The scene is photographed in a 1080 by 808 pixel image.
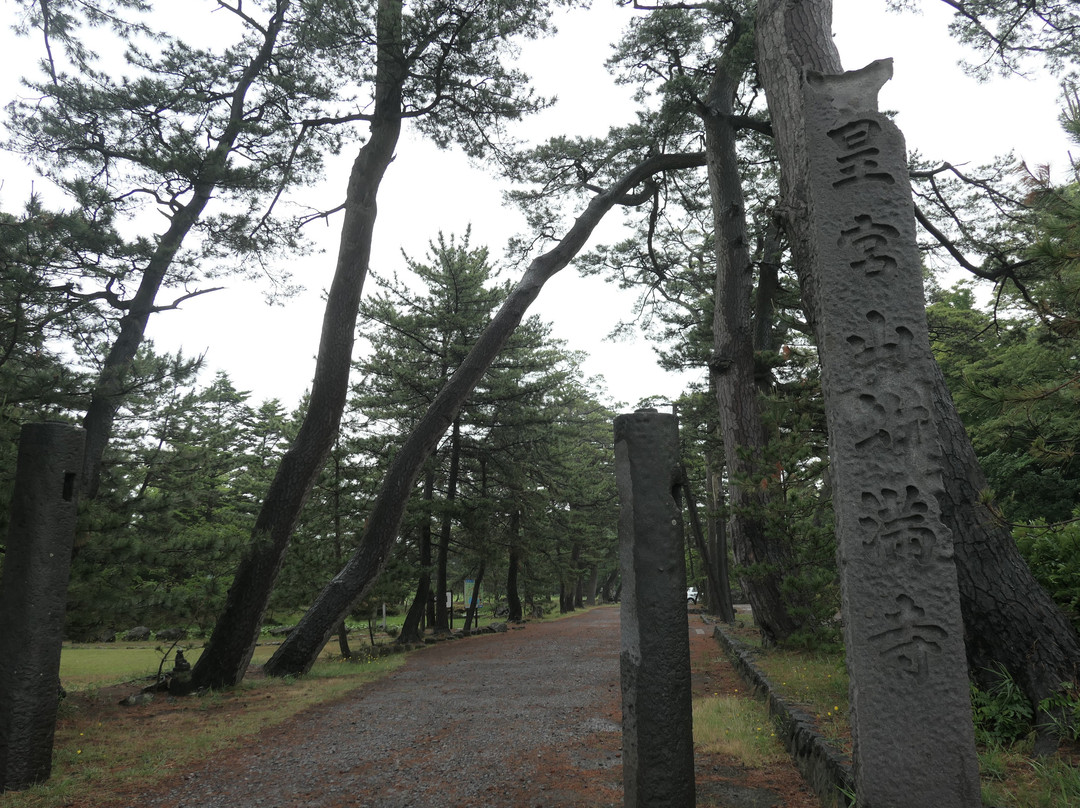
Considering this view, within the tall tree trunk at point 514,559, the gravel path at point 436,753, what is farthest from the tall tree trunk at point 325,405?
the tall tree trunk at point 514,559

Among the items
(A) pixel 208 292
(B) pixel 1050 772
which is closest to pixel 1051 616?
(B) pixel 1050 772

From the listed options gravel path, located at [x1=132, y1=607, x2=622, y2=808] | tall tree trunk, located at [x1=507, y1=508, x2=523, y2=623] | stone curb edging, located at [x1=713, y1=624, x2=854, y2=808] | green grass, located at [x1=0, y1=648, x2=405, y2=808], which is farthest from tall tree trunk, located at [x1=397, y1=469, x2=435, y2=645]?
stone curb edging, located at [x1=713, y1=624, x2=854, y2=808]

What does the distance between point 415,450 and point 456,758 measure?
17.5ft

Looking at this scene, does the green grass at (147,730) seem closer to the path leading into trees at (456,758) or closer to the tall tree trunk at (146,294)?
the path leading into trees at (456,758)

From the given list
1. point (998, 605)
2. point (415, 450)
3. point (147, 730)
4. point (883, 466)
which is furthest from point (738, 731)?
point (415, 450)

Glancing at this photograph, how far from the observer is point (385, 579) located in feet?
38.2

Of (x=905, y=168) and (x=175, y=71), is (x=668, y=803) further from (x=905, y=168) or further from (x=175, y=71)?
(x=175, y=71)

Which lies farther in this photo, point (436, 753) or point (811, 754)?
point (436, 753)

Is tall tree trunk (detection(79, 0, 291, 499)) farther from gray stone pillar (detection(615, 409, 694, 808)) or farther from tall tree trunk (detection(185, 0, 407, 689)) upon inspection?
gray stone pillar (detection(615, 409, 694, 808))

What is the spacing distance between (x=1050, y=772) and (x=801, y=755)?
145 cm

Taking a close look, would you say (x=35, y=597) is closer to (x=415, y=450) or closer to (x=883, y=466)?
(x=883, y=466)

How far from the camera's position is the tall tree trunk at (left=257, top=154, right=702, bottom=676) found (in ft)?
29.4

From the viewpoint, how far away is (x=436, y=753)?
5.02 metres

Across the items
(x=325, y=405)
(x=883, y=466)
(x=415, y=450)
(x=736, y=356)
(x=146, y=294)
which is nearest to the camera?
(x=883, y=466)
